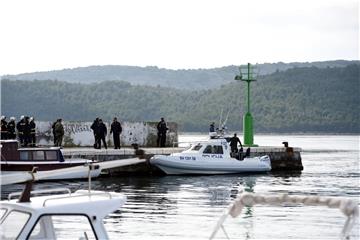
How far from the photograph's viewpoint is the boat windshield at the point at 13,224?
33.0 feet

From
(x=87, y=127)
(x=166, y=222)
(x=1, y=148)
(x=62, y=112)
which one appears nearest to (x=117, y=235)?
(x=166, y=222)

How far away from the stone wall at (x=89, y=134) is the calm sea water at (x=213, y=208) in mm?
6357

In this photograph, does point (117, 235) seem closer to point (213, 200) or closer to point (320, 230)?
point (320, 230)

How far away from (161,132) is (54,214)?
118 ft

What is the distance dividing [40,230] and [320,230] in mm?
12858

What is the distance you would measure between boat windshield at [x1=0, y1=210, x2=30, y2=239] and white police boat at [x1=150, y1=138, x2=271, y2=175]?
99.4 ft

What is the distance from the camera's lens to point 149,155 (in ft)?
136

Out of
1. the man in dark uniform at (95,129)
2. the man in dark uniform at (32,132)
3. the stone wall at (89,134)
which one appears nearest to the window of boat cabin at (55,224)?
the man in dark uniform at (32,132)

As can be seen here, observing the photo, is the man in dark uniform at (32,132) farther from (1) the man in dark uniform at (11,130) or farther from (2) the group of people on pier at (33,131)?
(1) the man in dark uniform at (11,130)

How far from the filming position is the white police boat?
135ft

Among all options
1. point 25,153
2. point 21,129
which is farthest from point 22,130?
point 25,153

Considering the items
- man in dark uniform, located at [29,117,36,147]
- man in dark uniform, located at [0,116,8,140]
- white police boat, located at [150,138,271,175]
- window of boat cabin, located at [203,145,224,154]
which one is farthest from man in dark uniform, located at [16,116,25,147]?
window of boat cabin, located at [203,145,224,154]

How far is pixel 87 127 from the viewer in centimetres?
4591

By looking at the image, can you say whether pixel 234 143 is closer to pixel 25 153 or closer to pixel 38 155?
pixel 38 155
